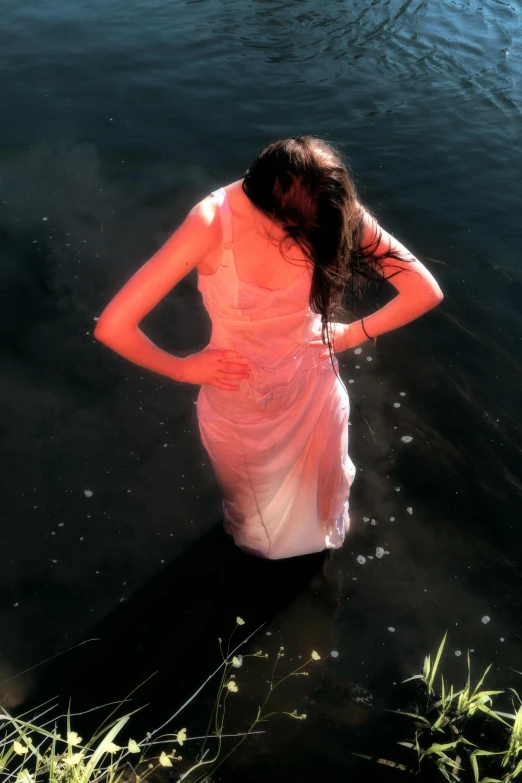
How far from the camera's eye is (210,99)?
6648 millimetres

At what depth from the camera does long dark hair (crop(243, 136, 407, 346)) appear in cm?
199

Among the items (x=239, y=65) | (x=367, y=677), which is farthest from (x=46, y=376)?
(x=239, y=65)

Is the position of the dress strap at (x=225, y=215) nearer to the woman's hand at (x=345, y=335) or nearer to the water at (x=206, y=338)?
the woman's hand at (x=345, y=335)

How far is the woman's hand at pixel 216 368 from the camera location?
2.56 m

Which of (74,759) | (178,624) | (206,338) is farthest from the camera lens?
(206,338)

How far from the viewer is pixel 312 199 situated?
2047 millimetres

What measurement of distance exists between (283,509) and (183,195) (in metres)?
3.41

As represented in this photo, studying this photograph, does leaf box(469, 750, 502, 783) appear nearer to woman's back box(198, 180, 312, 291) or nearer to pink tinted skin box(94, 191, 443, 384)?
pink tinted skin box(94, 191, 443, 384)

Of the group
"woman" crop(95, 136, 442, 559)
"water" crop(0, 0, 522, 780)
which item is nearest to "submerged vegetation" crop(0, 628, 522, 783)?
"water" crop(0, 0, 522, 780)

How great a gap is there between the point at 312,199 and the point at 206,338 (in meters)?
2.59

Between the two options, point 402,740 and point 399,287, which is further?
point 402,740

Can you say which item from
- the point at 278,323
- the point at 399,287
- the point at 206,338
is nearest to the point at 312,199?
the point at 278,323

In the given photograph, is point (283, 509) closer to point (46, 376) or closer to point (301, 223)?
point (301, 223)

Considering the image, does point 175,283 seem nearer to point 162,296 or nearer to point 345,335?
point 162,296
